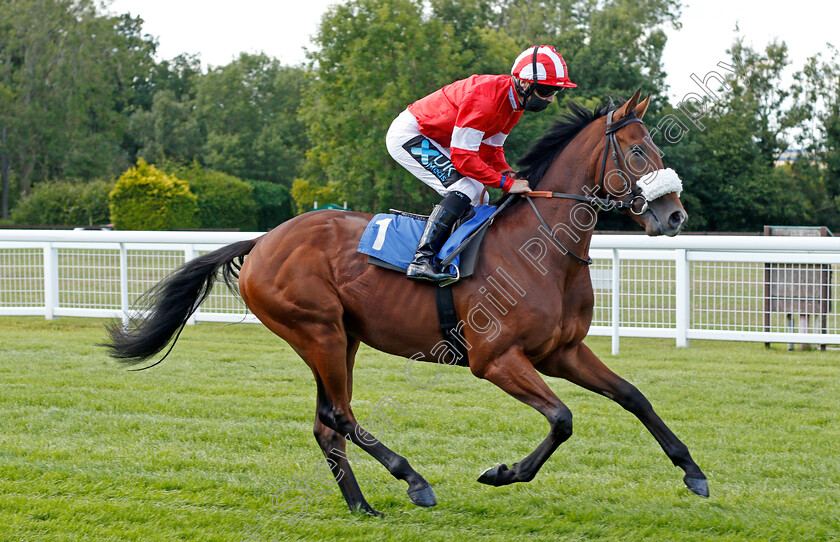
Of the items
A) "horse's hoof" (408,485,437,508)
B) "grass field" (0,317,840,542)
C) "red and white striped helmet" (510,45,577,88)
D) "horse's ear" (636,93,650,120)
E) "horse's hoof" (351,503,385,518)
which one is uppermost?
"red and white striped helmet" (510,45,577,88)

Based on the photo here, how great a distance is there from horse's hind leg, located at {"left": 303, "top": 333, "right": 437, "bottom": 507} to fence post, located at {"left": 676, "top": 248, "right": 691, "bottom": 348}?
14.9 feet

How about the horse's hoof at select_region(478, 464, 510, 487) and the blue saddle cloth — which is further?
the blue saddle cloth

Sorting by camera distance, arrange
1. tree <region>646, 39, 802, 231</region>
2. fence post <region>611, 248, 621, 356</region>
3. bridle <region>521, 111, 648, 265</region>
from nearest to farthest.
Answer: bridle <region>521, 111, 648, 265</region>
fence post <region>611, 248, 621, 356</region>
tree <region>646, 39, 802, 231</region>

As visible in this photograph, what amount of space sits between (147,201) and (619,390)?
824 inches

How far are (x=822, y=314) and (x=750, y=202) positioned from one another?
20.6 metres

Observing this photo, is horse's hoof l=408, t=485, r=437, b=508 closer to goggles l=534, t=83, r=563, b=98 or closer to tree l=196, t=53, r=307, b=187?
goggles l=534, t=83, r=563, b=98

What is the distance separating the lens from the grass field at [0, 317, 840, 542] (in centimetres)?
335

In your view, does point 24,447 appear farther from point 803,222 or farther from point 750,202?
point 803,222

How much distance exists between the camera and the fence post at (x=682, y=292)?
7.46 m

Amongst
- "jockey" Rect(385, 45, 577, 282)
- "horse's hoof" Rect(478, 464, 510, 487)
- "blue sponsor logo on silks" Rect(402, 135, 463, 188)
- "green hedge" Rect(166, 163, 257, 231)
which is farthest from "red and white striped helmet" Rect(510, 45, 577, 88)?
"green hedge" Rect(166, 163, 257, 231)

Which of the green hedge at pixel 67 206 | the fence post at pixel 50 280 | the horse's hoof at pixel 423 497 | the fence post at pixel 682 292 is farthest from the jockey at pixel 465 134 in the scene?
the green hedge at pixel 67 206

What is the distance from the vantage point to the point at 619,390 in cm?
349

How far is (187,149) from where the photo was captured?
1758 inches

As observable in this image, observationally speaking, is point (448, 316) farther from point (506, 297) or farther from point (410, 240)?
point (410, 240)
